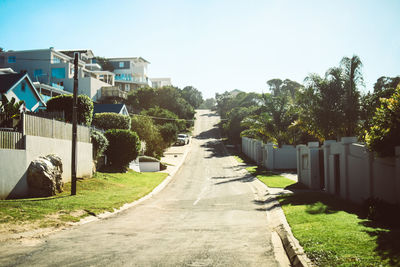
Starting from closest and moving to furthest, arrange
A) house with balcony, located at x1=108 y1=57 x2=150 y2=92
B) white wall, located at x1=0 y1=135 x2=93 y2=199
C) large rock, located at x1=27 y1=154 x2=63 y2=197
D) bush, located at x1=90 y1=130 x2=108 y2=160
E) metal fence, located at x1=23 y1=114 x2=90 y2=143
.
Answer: white wall, located at x1=0 y1=135 x2=93 y2=199, large rock, located at x1=27 y1=154 x2=63 y2=197, metal fence, located at x1=23 y1=114 x2=90 y2=143, bush, located at x1=90 y1=130 x2=108 y2=160, house with balcony, located at x1=108 y1=57 x2=150 y2=92

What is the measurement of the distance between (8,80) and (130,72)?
6669cm

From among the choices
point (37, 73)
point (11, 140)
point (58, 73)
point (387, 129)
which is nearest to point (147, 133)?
point (58, 73)

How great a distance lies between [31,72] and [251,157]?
3972 centimetres

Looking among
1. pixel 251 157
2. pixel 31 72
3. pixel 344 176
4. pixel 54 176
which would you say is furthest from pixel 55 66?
pixel 344 176

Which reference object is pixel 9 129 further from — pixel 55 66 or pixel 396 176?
pixel 55 66

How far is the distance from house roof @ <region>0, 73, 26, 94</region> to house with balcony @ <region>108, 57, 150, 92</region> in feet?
199

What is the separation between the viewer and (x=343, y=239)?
7695mm

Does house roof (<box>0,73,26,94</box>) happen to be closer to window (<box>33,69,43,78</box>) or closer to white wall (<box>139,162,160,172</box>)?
white wall (<box>139,162,160,172</box>)

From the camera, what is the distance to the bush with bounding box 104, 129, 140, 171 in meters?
29.8

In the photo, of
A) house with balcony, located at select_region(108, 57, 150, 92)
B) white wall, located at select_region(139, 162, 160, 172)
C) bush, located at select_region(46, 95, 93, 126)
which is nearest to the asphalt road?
bush, located at select_region(46, 95, 93, 126)

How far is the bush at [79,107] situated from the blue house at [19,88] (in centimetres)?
642

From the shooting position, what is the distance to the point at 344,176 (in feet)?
54.8

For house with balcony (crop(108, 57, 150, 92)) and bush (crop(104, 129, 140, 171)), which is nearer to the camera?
bush (crop(104, 129, 140, 171))

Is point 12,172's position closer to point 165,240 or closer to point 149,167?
point 165,240
